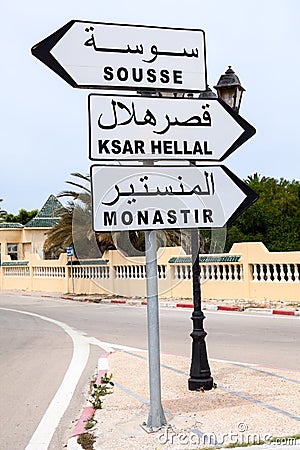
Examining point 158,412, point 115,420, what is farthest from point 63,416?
point 158,412

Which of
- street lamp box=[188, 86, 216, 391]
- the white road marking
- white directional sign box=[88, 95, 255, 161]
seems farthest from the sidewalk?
the white road marking

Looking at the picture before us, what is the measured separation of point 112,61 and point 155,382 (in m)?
3.07

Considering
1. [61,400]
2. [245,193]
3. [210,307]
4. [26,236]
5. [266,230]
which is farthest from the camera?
[26,236]

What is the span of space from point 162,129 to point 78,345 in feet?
26.9

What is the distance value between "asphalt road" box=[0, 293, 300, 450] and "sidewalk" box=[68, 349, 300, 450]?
1.93ft

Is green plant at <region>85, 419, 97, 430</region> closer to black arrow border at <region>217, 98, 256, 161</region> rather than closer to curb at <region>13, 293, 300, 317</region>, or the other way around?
black arrow border at <region>217, 98, 256, 161</region>

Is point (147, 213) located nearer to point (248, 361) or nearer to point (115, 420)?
point (115, 420)

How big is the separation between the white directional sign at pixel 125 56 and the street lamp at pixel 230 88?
365cm

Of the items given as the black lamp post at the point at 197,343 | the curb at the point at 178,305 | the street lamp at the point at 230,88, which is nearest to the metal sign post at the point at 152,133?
the black lamp post at the point at 197,343

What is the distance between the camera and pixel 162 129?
21.2ft

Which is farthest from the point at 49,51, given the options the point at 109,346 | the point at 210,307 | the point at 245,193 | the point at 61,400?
the point at 210,307

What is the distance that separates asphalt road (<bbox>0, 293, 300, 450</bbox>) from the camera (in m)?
8.12

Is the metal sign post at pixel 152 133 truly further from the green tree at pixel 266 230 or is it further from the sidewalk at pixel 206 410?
the green tree at pixel 266 230

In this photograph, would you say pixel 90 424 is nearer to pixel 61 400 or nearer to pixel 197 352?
pixel 61 400
